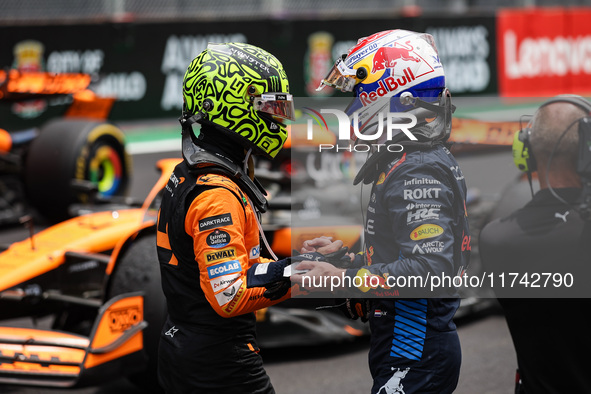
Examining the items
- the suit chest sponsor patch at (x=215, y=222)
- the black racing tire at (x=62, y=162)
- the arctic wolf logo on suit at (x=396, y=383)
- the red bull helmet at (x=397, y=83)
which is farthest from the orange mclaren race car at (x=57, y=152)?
the arctic wolf logo on suit at (x=396, y=383)

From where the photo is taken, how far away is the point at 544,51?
17.1 m

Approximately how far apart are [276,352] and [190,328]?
2.78 metres

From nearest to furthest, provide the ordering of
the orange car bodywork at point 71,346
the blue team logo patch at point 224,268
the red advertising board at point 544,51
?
the blue team logo patch at point 224,268, the orange car bodywork at point 71,346, the red advertising board at point 544,51

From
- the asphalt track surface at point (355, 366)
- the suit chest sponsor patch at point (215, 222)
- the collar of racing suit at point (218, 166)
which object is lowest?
the asphalt track surface at point (355, 366)

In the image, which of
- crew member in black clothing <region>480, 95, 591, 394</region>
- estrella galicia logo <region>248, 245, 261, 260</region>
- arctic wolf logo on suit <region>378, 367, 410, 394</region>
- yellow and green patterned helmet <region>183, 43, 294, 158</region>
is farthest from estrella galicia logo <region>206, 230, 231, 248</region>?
crew member in black clothing <region>480, 95, 591, 394</region>

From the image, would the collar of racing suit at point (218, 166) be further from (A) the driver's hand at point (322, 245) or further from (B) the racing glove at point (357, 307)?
(B) the racing glove at point (357, 307)

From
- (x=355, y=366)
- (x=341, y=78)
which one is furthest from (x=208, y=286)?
(x=355, y=366)

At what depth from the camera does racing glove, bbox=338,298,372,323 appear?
2604mm

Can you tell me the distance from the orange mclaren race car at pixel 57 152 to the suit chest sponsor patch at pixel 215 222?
4.97 m

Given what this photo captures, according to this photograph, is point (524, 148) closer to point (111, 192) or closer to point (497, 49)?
point (111, 192)

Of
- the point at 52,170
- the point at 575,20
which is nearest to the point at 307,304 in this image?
the point at 52,170

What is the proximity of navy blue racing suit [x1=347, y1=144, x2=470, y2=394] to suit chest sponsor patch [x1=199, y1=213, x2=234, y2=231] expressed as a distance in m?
0.42

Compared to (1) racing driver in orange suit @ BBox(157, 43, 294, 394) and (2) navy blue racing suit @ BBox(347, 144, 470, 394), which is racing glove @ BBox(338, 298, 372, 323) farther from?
(1) racing driver in orange suit @ BBox(157, 43, 294, 394)

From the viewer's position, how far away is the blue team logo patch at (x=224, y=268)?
248cm
